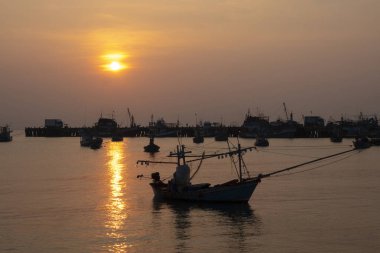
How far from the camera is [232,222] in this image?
45.5 meters

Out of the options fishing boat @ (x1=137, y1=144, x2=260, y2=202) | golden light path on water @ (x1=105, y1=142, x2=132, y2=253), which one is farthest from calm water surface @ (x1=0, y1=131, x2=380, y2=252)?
fishing boat @ (x1=137, y1=144, x2=260, y2=202)

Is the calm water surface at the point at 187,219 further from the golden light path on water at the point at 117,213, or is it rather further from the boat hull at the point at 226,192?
the boat hull at the point at 226,192

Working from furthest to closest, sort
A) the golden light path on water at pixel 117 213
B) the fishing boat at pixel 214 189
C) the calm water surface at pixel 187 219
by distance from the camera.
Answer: the fishing boat at pixel 214 189, the golden light path on water at pixel 117 213, the calm water surface at pixel 187 219

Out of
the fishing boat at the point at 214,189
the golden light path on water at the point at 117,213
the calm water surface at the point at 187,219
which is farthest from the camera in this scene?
the fishing boat at the point at 214,189

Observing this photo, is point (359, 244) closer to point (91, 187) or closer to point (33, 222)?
point (33, 222)

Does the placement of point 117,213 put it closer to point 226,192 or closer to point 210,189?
point 210,189

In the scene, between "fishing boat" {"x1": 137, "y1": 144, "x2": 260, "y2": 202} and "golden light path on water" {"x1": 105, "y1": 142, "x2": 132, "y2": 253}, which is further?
"fishing boat" {"x1": 137, "y1": 144, "x2": 260, "y2": 202}

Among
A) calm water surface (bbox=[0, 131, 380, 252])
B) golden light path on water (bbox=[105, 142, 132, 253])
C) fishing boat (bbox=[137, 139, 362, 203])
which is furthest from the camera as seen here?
fishing boat (bbox=[137, 139, 362, 203])

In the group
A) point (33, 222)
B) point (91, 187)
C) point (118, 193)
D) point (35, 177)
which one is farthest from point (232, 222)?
point (35, 177)

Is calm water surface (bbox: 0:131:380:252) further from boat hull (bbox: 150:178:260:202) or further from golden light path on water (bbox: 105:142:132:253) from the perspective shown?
boat hull (bbox: 150:178:260:202)

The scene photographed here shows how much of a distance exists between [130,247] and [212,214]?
11.7 m

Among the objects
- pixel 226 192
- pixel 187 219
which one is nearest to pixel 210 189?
pixel 226 192

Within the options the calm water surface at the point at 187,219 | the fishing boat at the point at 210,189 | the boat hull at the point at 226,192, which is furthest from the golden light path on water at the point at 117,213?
the boat hull at the point at 226,192

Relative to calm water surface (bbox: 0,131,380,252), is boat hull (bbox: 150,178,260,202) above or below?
above
